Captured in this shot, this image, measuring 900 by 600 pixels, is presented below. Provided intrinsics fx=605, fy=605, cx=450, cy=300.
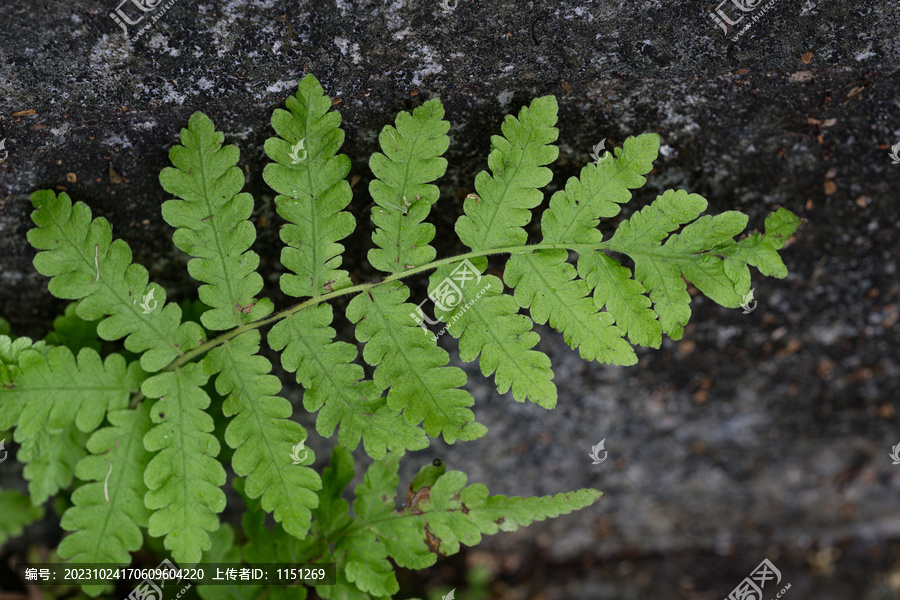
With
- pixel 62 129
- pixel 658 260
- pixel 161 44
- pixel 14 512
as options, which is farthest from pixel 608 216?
pixel 14 512

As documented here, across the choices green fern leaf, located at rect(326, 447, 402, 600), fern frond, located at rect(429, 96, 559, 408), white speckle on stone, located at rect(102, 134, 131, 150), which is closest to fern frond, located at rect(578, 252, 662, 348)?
fern frond, located at rect(429, 96, 559, 408)

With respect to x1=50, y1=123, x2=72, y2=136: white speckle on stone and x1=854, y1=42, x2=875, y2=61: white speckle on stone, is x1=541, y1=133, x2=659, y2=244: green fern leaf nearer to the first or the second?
x1=854, y1=42, x2=875, y2=61: white speckle on stone

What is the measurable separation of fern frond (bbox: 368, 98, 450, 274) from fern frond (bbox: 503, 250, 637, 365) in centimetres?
35

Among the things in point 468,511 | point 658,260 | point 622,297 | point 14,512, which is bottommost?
point 14,512

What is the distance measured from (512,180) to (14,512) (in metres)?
2.95

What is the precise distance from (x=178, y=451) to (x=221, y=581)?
966mm

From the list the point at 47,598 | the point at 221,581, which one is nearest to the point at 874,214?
the point at 221,581

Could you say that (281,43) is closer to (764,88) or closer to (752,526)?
(764,88)

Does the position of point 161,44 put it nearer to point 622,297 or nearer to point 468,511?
point 622,297

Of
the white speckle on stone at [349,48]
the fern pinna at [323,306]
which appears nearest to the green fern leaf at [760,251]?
the fern pinna at [323,306]

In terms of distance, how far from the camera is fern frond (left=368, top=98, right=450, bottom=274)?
7.01 ft

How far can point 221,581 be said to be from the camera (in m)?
2.85

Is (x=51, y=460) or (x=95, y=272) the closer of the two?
(x=95, y=272)

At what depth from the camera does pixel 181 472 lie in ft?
7.39
